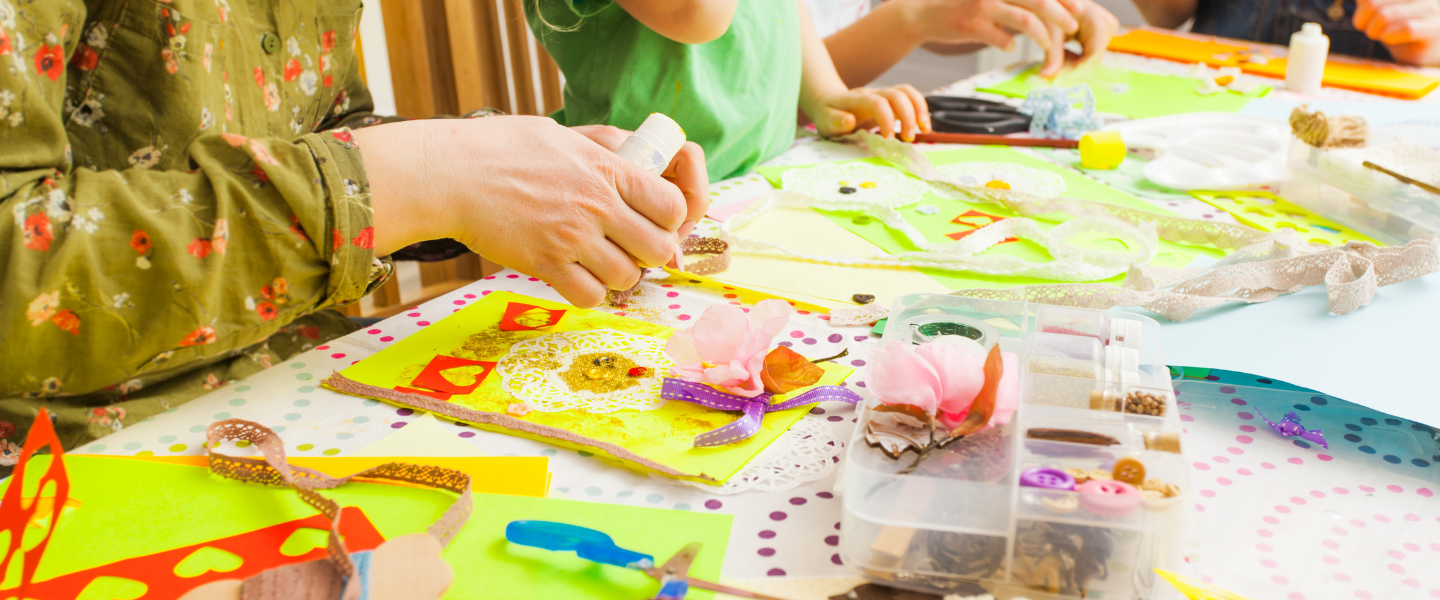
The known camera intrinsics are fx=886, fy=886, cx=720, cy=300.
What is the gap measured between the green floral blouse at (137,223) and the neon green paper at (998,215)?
0.44 metres

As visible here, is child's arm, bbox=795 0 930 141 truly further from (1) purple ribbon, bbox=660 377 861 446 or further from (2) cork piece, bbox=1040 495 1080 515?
A: (2) cork piece, bbox=1040 495 1080 515

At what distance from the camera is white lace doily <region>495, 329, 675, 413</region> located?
51 centimetres

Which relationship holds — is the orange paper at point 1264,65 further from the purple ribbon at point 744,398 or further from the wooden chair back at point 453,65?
the purple ribbon at point 744,398

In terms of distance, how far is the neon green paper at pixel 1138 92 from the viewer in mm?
1193

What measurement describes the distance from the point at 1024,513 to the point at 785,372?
19cm

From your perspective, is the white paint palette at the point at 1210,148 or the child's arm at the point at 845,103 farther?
the child's arm at the point at 845,103

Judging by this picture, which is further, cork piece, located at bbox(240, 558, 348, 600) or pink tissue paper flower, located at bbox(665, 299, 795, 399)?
pink tissue paper flower, located at bbox(665, 299, 795, 399)

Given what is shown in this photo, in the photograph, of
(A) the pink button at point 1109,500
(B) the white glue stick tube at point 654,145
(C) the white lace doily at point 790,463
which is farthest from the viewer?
(B) the white glue stick tube at point 654,145

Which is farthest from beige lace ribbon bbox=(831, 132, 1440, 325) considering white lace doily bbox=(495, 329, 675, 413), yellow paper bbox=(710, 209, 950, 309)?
white lace doily bbox=(495, 329, 675, 413)

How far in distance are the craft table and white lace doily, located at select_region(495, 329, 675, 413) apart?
0.04 m

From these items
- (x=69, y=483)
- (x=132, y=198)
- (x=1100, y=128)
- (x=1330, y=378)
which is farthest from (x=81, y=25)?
(x=1100, y=128)

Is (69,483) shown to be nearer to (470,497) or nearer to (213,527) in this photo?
(213,527)

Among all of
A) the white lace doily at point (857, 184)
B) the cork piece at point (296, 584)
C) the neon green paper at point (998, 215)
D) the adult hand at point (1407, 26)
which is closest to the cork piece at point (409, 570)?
the cork piece at point (296, 584)

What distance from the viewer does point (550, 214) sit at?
550mm
